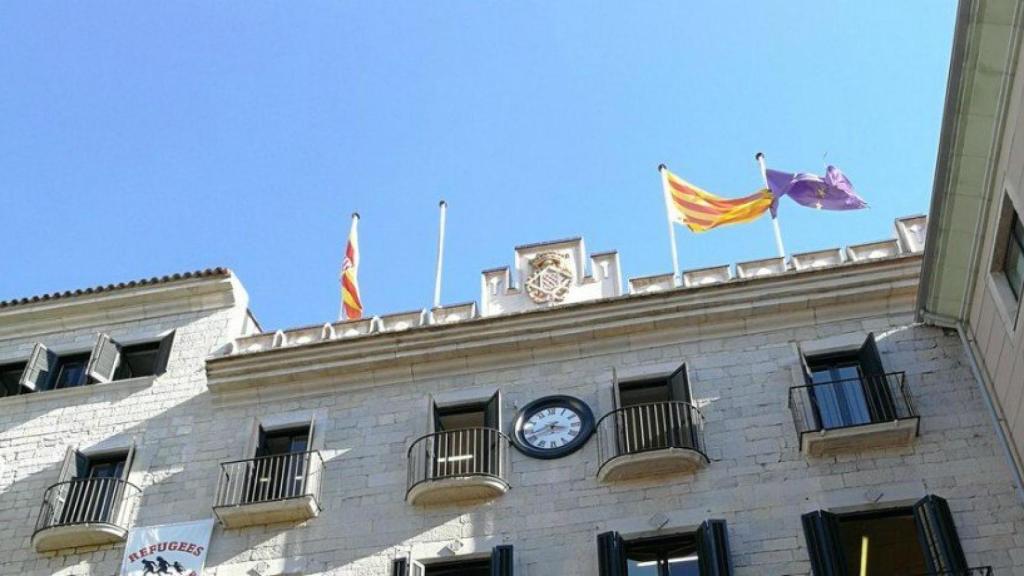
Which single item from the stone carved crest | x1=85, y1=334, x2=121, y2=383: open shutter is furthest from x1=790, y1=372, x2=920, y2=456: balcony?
x1=85, y1=334, x2=121, y2=383: open shutter

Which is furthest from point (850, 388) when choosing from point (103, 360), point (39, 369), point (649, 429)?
point (39, 369)

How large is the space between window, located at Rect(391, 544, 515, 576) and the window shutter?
3.84 m

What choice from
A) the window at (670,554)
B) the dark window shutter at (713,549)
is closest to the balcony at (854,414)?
the dark window shutter at (713,549)

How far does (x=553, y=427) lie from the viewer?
58.9ft

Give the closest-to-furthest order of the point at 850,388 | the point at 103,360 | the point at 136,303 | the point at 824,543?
the point at 824,543 → the point at 850,388 → the point at 103,360 → the point at 136,303

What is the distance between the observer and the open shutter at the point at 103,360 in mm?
20641

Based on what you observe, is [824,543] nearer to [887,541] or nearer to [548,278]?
[887,541]

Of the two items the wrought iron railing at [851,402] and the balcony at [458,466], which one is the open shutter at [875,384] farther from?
the balcony at [458,466]

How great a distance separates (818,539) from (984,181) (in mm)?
5653

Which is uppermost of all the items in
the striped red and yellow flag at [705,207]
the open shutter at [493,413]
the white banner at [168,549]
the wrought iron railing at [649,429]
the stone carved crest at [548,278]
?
the striped red and yellow flag at [705,207]

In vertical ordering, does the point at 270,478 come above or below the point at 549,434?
below

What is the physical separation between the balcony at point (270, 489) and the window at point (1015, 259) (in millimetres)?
11201

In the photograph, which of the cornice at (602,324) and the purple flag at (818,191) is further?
the purple flag at (818,191)

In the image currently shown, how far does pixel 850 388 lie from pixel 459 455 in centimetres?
646
